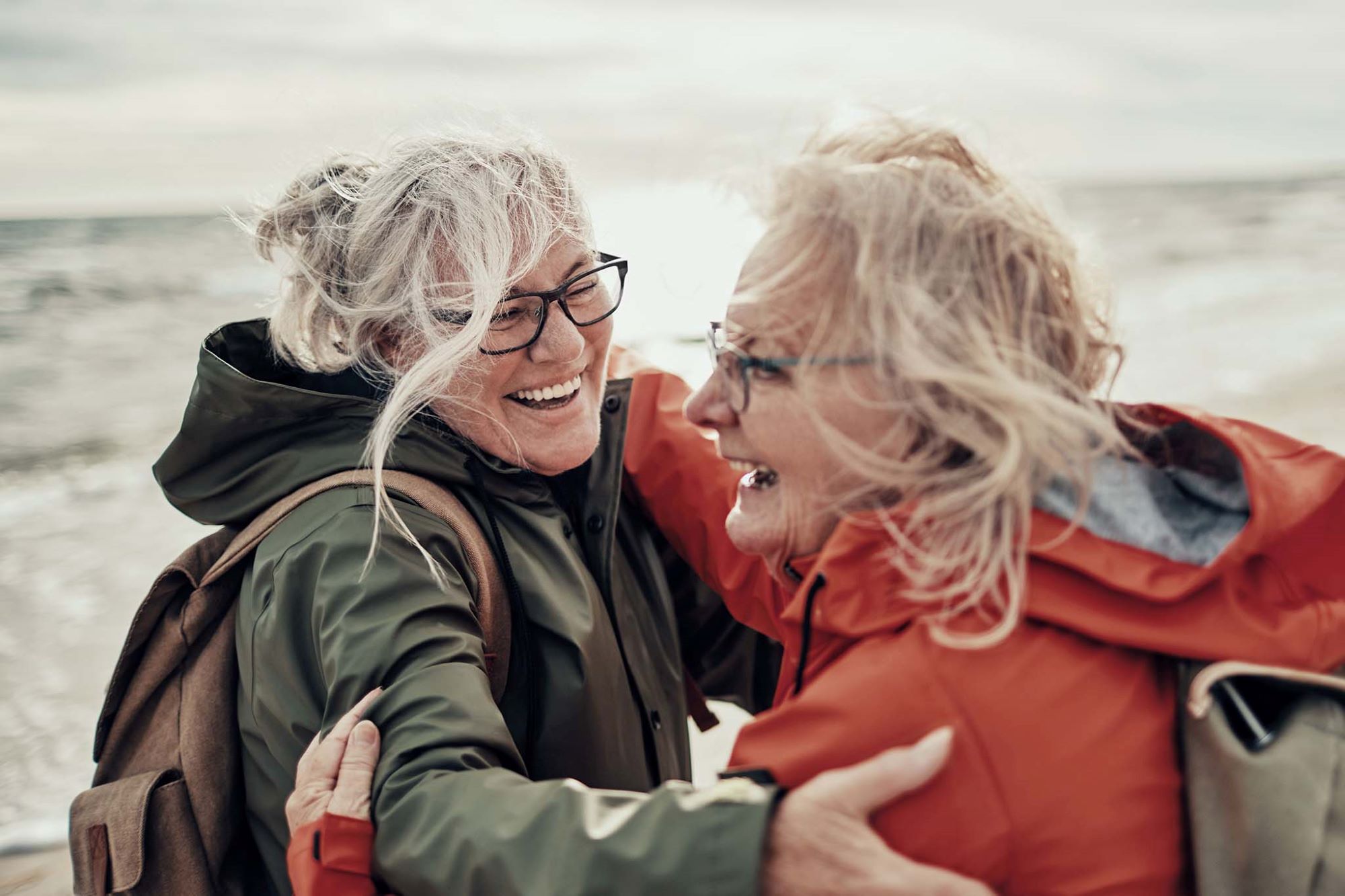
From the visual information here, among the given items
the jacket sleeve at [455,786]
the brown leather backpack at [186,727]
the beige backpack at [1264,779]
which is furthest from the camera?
the brown leather backpack at [186,727]

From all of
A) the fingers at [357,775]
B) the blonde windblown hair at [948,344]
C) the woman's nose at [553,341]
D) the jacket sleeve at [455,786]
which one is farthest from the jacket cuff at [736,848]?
the woman's nose at [553,341]

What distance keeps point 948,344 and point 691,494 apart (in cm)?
106

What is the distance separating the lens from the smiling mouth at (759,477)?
1.78 metres

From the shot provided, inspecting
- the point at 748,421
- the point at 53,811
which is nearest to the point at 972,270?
the point at 748,421

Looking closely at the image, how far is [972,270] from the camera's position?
4.84 ft

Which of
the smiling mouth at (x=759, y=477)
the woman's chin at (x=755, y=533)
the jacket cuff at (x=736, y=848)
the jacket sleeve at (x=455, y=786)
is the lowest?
the jacket sleeve at (x=455, y=786)

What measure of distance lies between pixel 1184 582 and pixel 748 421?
0.64 metres

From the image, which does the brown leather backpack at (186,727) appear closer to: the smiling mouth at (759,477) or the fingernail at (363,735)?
the fingernail at (363,735)

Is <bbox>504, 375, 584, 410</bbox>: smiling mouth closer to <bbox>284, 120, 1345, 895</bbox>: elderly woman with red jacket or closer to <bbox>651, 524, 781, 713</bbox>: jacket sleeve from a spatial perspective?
<bbox>651, 524, 781, 713</bbox>: jacket sleeve

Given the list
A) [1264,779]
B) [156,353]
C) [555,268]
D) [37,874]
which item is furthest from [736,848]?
[156,353]

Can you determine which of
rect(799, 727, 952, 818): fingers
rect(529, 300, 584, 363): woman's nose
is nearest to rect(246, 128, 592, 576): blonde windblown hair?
rect(529, 300, 584, 363): woman's nose

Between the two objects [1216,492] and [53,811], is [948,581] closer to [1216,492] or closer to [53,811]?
[1216,492]

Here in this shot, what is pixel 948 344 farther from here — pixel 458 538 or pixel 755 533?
pixel 458 538

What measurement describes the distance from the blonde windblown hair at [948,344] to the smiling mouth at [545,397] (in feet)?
2.56
